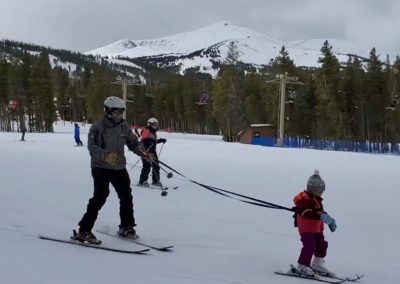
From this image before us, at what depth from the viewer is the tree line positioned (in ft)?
206

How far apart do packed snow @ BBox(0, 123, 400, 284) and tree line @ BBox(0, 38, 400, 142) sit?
37.5 m

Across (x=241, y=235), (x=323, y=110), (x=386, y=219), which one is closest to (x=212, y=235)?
(x=241, y=235)

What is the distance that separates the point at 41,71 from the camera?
87562 millimetres

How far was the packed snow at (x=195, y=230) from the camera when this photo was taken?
5.38 meters

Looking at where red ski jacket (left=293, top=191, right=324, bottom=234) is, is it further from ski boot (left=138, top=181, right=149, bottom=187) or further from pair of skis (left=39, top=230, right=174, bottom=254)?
ski boot (left=138, top=181, right=149, bottom=187)

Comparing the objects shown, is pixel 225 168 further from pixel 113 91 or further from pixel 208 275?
pixel 113 91

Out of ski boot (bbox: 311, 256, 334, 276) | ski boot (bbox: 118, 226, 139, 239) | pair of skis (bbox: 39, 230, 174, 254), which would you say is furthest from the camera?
ski boot (bbox: 118, 226, 139, 239)

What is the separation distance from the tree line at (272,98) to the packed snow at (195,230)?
37.5 m

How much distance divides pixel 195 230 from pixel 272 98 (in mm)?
66110

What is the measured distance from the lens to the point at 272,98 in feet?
240

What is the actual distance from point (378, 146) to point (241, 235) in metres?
40.1

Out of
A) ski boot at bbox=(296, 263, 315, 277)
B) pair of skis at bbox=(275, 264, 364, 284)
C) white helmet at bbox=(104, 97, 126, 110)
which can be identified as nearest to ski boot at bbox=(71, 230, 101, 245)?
white helmet at bbox=(104, 97, 126, 110)

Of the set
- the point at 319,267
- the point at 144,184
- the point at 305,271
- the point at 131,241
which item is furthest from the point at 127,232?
the point at 144,184

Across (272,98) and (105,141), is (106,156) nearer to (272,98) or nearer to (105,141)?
(105,141)
